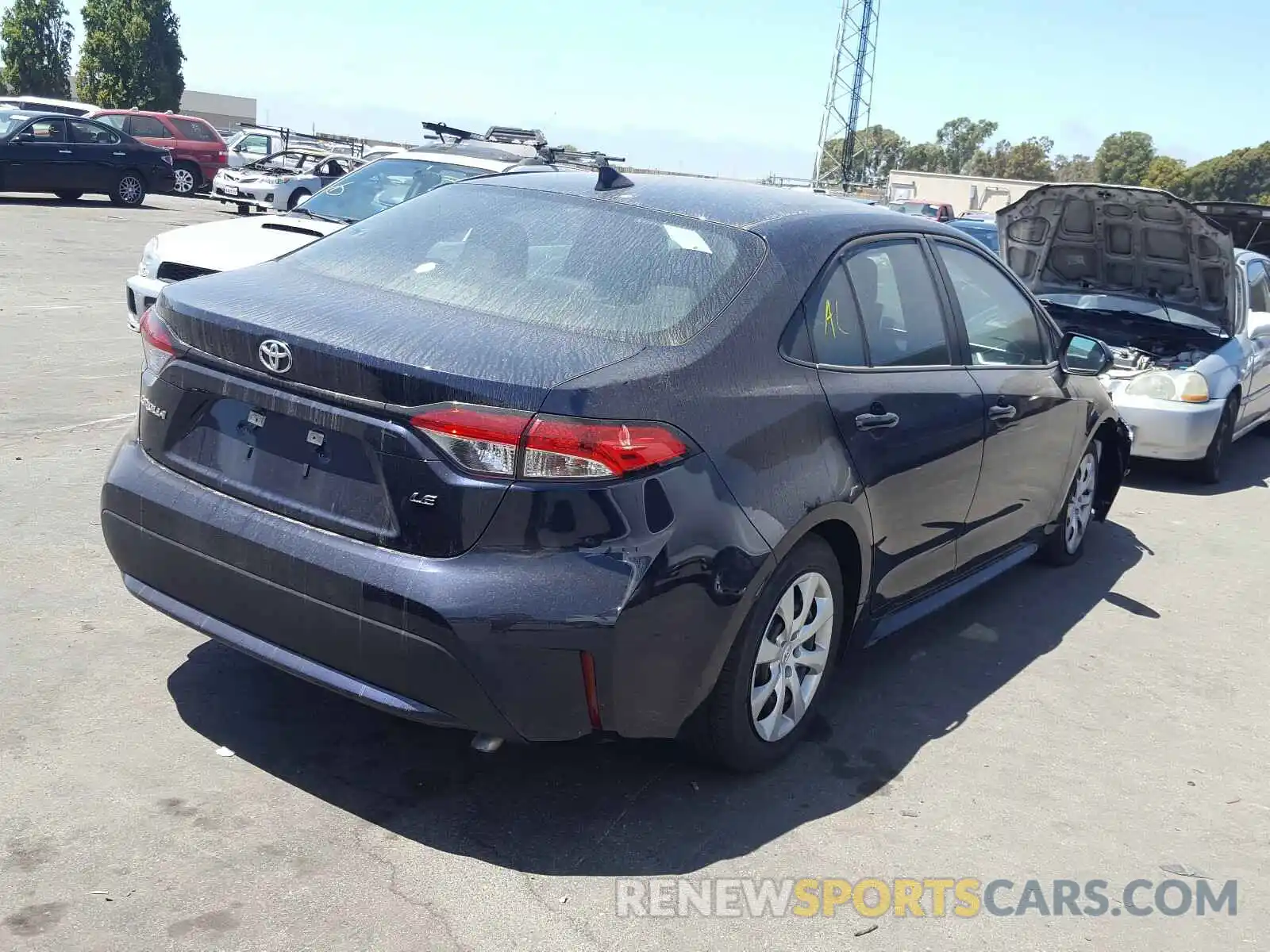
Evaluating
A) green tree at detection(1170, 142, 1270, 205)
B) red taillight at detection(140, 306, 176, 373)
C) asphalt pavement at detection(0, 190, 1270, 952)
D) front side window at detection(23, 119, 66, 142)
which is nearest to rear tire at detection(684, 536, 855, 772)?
asphalt pavement at detection(0, 190, 1270, 952)

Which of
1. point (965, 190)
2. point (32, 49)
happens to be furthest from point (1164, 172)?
point (32, 49)

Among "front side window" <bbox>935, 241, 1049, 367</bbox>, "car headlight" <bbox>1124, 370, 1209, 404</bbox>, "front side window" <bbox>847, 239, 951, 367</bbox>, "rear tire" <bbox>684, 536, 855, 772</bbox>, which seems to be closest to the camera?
"rear tire" <bbox>684, 536, 855, 772</bbox>

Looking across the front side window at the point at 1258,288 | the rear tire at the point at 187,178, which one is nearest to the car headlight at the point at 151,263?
the front side window at the point at 1258,288

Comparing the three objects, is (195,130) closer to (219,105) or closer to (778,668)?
(778,668)

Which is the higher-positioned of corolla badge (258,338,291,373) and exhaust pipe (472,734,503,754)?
corolla badge (258,338,291,373)

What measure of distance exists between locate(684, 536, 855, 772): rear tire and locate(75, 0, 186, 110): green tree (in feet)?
194

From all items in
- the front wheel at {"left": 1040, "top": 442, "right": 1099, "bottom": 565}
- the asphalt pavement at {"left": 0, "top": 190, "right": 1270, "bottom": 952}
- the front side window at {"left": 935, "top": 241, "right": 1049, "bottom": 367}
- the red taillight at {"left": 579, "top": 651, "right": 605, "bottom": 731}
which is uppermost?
the front side window at {"left": 935, "top": 241, "right": 1049, "bottom": 367}

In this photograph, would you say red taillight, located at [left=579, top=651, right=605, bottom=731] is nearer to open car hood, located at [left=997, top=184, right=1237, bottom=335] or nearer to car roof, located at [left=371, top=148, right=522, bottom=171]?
open car hood, located at [left=997, top=184, right=1237, bottom=335]

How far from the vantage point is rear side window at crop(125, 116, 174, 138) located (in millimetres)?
27828

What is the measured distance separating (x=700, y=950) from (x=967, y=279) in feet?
10.1

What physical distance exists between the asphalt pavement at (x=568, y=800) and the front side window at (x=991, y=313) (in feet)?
3.99

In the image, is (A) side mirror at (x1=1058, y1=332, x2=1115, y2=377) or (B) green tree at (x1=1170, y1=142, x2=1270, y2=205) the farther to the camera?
(B) green tree at (x1=1170, y1=142, x2=1270, y2=205)

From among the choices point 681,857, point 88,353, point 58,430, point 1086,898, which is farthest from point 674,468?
point 88,353

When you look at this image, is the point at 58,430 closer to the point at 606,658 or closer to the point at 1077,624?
the point at 606,658
